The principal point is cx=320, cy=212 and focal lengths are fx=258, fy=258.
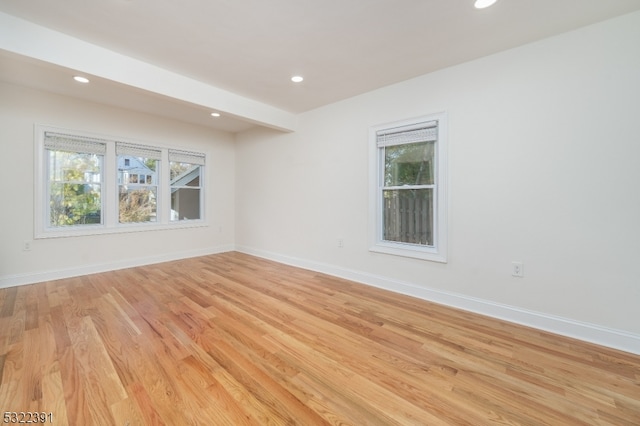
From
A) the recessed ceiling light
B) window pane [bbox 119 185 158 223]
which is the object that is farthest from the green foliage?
the recessed ceiling light

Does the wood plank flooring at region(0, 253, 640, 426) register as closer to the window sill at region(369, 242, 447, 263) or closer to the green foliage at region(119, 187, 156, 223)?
the window sill at region(369, 242, 447, 263)

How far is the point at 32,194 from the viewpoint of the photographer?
11.6ft

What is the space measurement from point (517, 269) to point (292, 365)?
2.31m

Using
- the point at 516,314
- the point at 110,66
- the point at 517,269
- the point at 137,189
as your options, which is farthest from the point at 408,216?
the point at 137,189

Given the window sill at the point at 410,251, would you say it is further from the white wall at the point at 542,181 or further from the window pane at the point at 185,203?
the window pane at the point at 185,203

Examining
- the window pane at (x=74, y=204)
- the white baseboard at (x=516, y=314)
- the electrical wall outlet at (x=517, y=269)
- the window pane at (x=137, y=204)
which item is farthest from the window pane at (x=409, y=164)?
the window pane at (x=74, y=204)

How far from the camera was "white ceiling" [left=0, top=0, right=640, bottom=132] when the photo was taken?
1.99 m

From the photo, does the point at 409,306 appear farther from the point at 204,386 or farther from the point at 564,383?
the point at 204,386

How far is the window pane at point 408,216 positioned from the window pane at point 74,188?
14.9ft

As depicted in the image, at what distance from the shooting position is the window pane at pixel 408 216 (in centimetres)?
318

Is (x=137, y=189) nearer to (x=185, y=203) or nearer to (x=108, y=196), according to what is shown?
(x=108, y=196)

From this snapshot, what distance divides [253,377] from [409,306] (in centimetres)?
186

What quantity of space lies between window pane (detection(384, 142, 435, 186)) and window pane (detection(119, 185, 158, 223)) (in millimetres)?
4220

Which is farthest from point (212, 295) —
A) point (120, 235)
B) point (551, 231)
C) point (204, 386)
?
→ point (551, 231)
